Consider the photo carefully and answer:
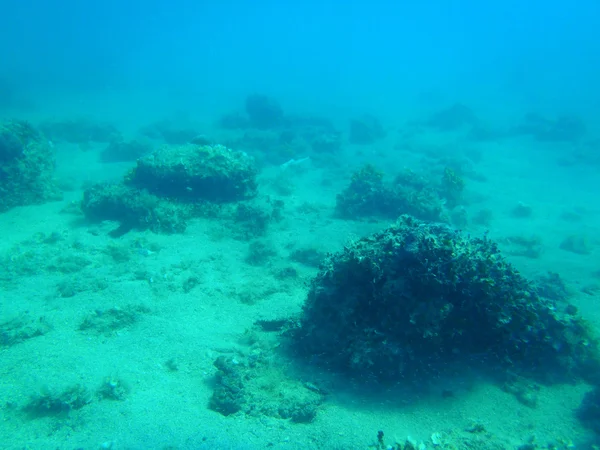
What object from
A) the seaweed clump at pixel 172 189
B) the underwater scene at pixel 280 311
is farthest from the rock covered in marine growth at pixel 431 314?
the seaweed clump at pixel 172 189

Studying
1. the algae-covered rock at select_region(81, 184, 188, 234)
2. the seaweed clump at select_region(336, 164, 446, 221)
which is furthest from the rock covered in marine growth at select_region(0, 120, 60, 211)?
the seaweed clump at select_region(336, 164, 446, 221)

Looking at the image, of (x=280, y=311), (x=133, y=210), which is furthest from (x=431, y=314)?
(x=133, y=210)

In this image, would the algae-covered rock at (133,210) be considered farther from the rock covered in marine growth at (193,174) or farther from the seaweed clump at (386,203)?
the seaweed clump at (386,203)

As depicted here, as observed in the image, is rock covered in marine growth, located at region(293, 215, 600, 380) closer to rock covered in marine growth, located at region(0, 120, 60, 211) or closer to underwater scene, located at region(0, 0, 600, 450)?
underwater scene, located at region(0, 0, 600, 450)

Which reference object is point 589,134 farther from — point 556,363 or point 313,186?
point 556,363

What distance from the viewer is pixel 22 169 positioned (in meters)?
14.4

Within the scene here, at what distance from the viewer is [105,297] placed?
8461 millimetres

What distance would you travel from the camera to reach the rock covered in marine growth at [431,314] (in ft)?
19.0

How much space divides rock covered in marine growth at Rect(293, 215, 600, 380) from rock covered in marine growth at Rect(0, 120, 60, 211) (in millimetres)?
13866

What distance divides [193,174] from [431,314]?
33.9 feet

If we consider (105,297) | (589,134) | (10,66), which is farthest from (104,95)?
(589,134)

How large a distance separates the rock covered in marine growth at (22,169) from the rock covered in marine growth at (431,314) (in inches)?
546

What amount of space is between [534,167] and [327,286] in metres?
29.9

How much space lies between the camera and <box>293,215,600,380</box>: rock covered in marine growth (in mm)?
5793
